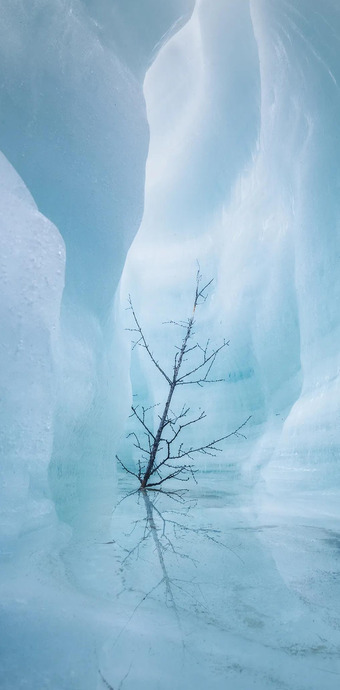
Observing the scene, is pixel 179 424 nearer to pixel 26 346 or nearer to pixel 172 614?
pixel 26 346

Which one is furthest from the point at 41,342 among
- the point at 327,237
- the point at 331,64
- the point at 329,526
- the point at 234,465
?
the point at 234,465

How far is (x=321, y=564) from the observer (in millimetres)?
1462

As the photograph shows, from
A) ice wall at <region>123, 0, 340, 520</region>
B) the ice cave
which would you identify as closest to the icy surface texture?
the ice cave

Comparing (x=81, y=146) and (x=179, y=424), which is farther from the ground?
(x=81, y=146)

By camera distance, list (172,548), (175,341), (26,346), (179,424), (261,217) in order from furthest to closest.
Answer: (175,341)
(179,424)
(261,217)
(26,346)
(172,548)

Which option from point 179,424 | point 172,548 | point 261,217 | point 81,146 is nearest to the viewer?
point 172,548

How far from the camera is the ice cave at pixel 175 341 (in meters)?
0.93

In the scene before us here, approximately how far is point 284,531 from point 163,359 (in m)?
6.64

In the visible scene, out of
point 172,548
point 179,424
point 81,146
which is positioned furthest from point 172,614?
point 179,424

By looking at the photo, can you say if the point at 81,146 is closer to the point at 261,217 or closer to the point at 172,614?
the point at 172,614

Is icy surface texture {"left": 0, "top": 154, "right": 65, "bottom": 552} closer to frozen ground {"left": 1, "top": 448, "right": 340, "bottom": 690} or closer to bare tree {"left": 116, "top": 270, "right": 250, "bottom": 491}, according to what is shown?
frozen ground {"left": 1, "top": 448, "right": 340, "bottom": 690}

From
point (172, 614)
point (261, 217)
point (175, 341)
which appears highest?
point (261, 217)

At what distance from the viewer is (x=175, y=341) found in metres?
8.48

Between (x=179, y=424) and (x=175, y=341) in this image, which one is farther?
(x=175, y=341)
